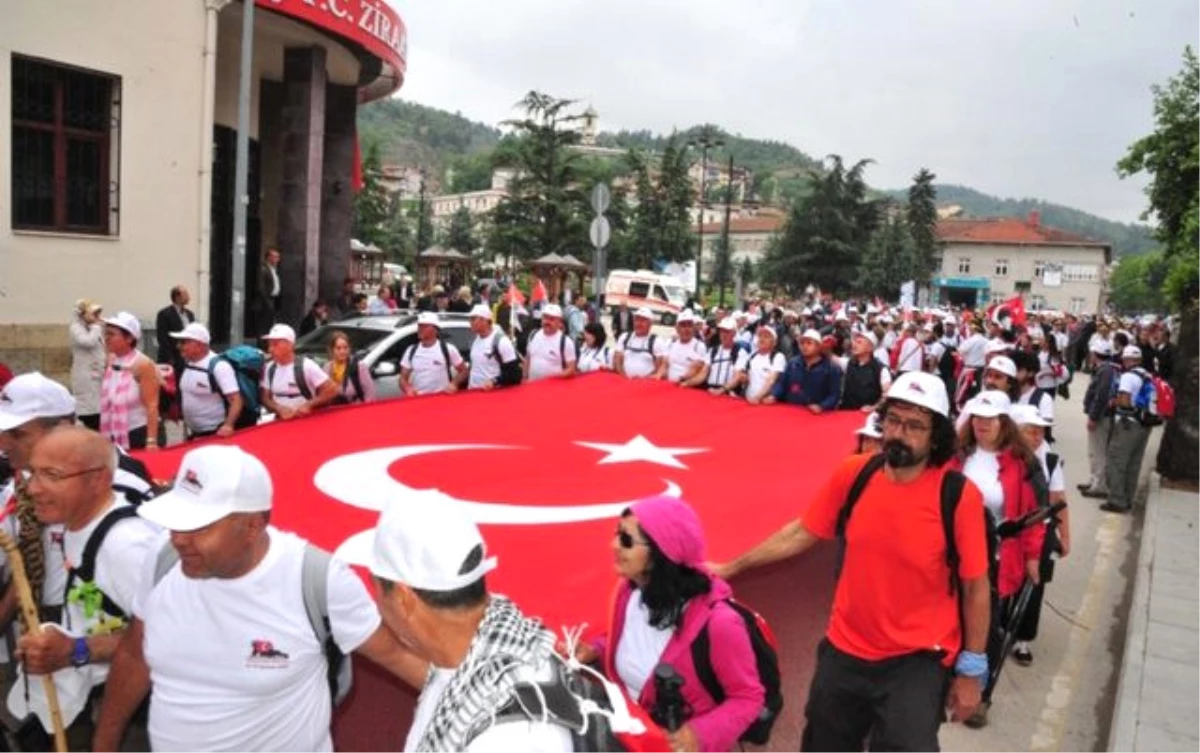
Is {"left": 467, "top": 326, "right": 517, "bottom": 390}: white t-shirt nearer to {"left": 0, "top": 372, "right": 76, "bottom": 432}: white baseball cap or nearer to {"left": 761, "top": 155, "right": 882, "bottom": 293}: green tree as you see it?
{"left": 0, "top": 372, "right": 76, "bottom": 432}: white baseball cap

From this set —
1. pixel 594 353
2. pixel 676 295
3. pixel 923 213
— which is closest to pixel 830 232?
pixel 923 213

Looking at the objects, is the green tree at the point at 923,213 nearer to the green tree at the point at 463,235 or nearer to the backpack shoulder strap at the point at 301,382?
the green tree at the point at 463,235

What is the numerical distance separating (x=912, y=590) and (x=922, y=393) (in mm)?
734

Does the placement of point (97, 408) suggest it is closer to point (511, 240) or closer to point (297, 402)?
point (297, 402)

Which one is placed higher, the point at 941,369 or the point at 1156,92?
the point at 1156,92

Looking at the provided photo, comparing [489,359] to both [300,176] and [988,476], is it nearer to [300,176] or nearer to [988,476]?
[988,476]

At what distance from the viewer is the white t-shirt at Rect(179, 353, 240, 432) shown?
686cm

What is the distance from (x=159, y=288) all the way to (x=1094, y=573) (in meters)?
12.2

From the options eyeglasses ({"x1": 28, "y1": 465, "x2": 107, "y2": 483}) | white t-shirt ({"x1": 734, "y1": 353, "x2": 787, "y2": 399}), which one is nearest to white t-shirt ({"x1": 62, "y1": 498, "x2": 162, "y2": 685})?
eyeglasses ({"x1": 28, "y1": 465, "x2": 107, "y2": 483})

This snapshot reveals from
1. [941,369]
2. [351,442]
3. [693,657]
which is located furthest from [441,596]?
[941,369]

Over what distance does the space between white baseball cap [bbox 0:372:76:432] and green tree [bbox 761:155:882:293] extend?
68.2 metres

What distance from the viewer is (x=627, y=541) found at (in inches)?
118

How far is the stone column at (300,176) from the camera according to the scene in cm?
1716

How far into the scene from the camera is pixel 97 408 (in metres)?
8.16
